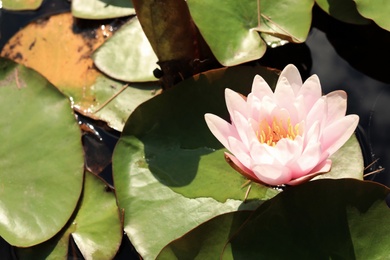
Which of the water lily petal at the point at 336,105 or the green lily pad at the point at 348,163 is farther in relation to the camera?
the green lily pad at the point at 348,163

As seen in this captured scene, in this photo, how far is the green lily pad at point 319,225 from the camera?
4.91 feet

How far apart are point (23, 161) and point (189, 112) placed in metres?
0.60

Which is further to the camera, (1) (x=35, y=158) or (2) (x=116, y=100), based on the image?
(2) (x=116, y=100)

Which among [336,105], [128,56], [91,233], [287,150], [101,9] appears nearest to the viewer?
[287,150]

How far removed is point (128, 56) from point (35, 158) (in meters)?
0.54

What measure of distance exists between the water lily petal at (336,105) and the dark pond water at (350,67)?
1.26 ft

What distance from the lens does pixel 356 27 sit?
2111 mm

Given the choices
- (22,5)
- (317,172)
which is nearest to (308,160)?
(317,172)

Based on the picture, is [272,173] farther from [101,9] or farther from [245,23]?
[101,9]

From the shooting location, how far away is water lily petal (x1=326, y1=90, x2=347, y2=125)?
154 cm

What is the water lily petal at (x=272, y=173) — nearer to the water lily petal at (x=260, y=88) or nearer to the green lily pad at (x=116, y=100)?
the water lily petal at (x=260, y=88)

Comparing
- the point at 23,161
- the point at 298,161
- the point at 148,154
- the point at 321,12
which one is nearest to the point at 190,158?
the point at 148,154

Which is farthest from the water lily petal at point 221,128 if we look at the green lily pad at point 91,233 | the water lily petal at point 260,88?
the green lily pad at point 91,233

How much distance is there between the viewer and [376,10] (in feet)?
6.05
